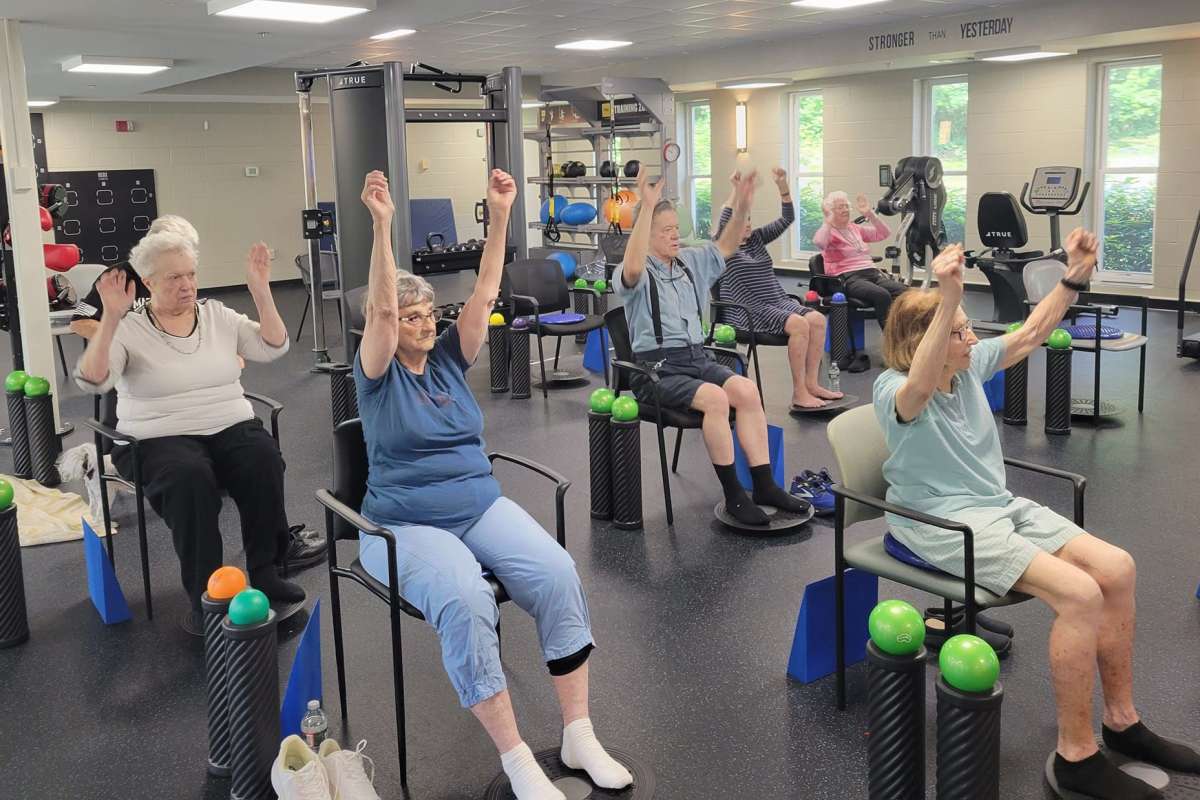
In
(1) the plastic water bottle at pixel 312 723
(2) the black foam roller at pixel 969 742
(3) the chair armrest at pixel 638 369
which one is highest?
(3) the chair armrest at pixel 638 369

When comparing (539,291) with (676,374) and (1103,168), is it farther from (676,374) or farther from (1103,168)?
(1103,168)

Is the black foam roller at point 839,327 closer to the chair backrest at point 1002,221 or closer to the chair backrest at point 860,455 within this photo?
the chair backrest at point 1002,221

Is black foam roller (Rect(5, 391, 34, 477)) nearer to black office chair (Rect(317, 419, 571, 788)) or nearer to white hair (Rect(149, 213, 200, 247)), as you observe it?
white hair (Rect(149, 213, 200, 247))

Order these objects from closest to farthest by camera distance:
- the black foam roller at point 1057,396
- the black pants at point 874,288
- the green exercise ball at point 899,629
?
the green exercise ball at point 899,629 < the black foam roller at point 1057,396 < the black pants at point 874,288

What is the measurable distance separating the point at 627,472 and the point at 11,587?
202 cm

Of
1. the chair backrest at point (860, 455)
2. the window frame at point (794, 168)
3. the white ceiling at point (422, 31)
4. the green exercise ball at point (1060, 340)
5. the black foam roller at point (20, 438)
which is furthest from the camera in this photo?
the window frame at point (794, 168)

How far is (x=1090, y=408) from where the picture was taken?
18.1 ft

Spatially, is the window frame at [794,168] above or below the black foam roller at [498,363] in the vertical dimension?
above

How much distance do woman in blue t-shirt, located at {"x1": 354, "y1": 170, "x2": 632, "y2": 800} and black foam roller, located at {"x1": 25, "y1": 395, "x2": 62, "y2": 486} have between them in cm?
277

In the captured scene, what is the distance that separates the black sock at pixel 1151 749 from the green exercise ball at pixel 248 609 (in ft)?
5.97

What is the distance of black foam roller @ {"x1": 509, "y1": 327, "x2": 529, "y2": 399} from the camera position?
21.1ft

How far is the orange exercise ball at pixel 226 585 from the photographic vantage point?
2.35m

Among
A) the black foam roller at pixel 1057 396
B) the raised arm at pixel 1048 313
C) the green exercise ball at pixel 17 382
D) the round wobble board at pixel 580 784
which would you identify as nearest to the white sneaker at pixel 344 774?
the round wobble board at pixel 580 784

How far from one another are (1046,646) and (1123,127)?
7.57 meters
